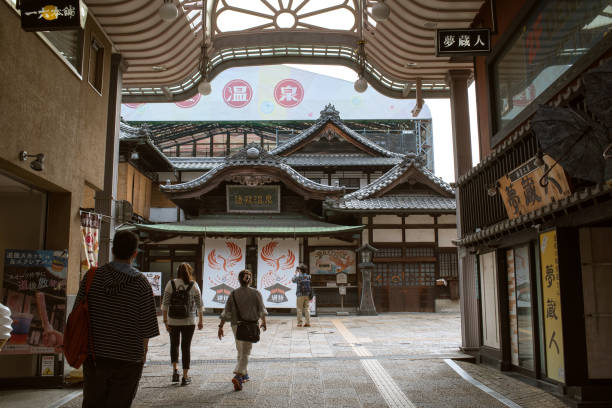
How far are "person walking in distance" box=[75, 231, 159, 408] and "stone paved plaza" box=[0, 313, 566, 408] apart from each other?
253cm

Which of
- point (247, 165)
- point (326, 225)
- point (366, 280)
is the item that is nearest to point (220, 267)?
point (247, 165)

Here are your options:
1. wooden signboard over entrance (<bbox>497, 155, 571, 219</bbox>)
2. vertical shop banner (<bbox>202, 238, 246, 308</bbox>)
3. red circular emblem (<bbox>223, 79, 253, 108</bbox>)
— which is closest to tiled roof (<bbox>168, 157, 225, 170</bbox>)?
vertical shop banner (<bbox>202, 238, 246, 308</bbox>)

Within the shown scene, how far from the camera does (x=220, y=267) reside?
833 inches

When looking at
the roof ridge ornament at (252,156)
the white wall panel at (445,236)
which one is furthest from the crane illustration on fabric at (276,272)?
the white wall panel at (445,236)

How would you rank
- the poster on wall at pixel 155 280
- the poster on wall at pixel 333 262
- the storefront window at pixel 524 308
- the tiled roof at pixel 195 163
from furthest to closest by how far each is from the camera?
1. the tiled roof at pixel 195 163
2. the poster on wall at pixel 333 262
3. the poster on wall at pixel 155 280
4. the storefront window at pixel 524 308

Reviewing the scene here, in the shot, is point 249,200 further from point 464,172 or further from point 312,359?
point 312,359

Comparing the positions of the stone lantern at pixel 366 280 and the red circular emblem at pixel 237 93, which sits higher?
the red circular emblem at pixel 237 93

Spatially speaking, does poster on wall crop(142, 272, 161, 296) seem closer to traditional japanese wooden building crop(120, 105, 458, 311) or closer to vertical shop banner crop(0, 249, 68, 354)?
traditional japanese wooden building crop(120, 105, 458, 311)

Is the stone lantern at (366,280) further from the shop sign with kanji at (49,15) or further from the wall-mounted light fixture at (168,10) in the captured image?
the shop sign with kanji at (49,15)

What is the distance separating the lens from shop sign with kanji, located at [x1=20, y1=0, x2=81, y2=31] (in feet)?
20.0

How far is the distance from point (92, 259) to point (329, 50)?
21.7ft

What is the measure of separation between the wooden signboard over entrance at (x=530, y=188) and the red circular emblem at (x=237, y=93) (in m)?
30.8

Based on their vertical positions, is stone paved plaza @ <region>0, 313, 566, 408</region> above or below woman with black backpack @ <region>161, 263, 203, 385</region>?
below

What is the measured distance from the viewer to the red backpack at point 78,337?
158 inches
